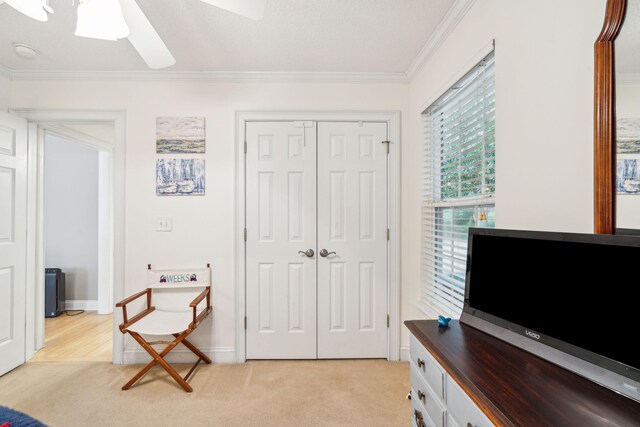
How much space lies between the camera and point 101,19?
1.22 meters

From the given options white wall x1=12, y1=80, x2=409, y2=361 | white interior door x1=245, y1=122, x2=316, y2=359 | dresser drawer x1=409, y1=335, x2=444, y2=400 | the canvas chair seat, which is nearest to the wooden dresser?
dresser drawer x1=409, y1=335, x2=444, y2=400

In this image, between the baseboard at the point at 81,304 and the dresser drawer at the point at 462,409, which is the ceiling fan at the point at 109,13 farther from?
the baseboard at the point at 81,304

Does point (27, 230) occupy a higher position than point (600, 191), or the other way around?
point (600, 191)

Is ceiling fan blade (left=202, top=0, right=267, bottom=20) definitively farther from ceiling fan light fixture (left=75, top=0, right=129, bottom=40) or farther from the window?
the window

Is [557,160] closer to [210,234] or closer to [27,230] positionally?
[210,234]

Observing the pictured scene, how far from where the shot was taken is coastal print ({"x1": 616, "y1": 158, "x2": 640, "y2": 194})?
0.84 metres

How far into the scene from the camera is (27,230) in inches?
101

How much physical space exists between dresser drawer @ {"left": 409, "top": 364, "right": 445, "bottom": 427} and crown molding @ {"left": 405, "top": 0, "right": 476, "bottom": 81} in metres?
1.95

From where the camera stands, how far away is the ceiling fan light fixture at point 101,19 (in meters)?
1.19

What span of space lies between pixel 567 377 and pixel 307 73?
253 cm

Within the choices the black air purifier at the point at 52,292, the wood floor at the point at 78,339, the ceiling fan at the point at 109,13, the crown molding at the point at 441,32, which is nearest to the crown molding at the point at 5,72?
the ceiling fan at the point at 109,13

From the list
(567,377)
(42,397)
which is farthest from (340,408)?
(42,397)

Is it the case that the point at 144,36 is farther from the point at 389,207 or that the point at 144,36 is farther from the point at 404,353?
the point at 404,353

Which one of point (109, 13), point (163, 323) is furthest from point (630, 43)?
point (163, 323)
